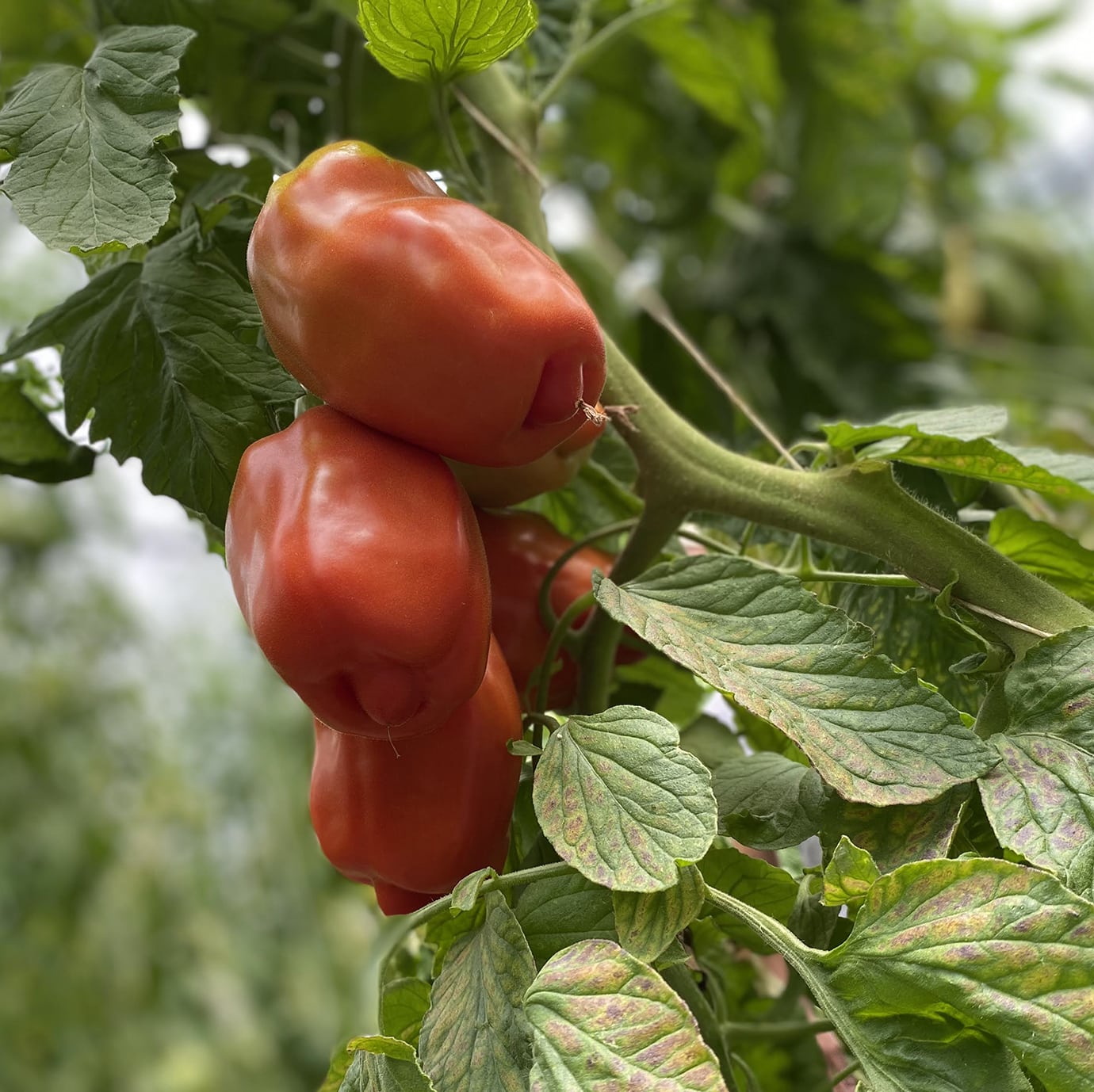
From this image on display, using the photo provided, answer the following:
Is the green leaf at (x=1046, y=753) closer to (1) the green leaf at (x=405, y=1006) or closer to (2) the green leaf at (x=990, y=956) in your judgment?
(2) the green leaf at (x=990, y=956)

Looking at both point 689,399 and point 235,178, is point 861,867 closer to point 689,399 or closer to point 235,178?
point 235,178

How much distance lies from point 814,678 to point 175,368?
22 cm

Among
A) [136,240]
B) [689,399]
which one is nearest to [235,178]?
[136,240]

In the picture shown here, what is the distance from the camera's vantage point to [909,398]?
1005mm

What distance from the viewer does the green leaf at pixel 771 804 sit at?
1.10 ft

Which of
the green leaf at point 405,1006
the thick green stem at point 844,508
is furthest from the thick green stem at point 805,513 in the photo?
the green leaf at point 405,1006

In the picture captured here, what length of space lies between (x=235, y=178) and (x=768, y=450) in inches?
9.1

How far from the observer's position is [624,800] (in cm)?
30

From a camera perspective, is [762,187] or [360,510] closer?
[360,510]

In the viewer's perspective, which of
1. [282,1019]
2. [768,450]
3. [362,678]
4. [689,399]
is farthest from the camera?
[282,1019]

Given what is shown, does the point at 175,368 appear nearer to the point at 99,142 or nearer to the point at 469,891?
the point at 99,142

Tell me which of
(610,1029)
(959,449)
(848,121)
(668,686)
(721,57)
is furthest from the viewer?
(848,121)

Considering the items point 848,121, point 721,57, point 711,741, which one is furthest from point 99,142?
point 848,121

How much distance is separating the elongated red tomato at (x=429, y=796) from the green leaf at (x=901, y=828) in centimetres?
10
